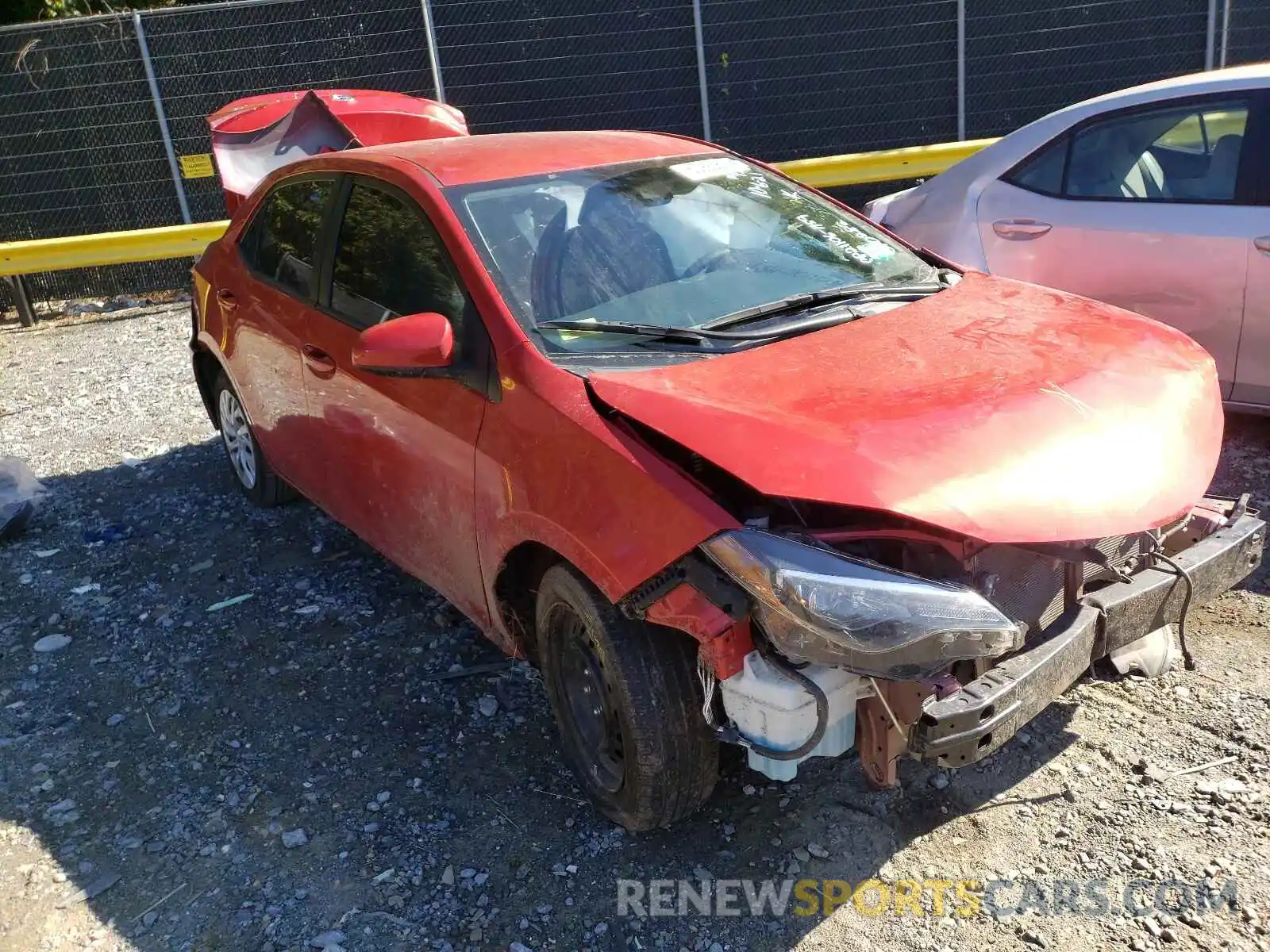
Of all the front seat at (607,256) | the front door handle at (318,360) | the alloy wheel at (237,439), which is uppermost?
the front seat at (607,256)

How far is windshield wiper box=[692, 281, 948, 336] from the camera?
348 centimetres

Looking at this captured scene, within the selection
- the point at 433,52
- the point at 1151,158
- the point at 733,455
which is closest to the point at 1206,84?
the point at 1151,158

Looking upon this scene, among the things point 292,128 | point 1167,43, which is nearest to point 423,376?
point 292,128

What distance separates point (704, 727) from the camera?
2992 mm

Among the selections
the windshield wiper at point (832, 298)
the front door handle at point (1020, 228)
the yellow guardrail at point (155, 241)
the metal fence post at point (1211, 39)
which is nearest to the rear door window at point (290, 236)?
the windshield wiper at point (832, 298)

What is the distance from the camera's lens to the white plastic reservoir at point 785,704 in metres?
2.66

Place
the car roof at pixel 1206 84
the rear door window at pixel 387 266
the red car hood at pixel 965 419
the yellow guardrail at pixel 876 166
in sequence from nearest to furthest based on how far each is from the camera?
1. the red car hood at pixel 965 419
2. the rear door window at pixel 387 266
3. the car roof at pixel 1206 84
4. the yellow guardrail at pixel 876 166

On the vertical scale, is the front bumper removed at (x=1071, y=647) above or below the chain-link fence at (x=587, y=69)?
below

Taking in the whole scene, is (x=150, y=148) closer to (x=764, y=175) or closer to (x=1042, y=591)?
(x=764, y=175)

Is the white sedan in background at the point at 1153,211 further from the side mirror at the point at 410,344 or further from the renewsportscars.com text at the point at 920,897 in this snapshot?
the side mirror at the point at 410,344

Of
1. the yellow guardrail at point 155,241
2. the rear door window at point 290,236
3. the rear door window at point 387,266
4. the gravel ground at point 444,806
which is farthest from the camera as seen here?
the yellow guardrail at point 155,241

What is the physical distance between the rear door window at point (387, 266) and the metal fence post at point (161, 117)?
7.65 meters

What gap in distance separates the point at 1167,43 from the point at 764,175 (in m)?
8.49

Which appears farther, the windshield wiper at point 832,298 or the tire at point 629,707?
the windshield wiper at point 832,298
